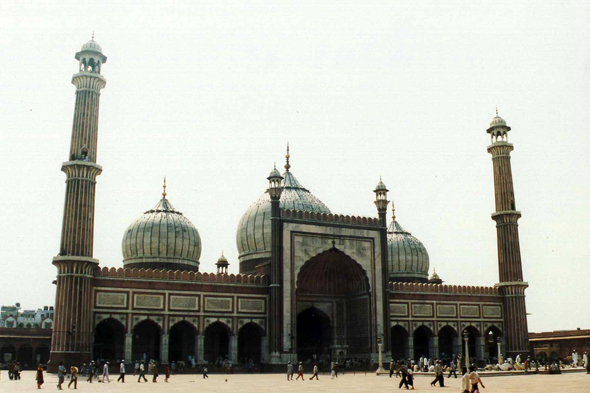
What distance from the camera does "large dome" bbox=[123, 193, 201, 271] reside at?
39.4 m

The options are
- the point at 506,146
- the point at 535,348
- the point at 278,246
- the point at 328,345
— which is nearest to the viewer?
the point at 278,246

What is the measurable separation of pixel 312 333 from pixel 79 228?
1542 cm

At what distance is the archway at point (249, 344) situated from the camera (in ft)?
123

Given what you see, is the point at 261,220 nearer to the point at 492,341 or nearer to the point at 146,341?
the point at 146,341

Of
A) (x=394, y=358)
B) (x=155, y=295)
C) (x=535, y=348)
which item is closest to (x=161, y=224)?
(x=155, y=295)

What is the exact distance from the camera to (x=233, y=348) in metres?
34.8

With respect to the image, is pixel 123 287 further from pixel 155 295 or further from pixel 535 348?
pixel 535 348

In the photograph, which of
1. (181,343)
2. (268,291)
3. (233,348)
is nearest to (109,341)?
(181,343)

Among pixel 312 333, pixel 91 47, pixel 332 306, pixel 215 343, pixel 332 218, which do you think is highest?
pixel 91 47

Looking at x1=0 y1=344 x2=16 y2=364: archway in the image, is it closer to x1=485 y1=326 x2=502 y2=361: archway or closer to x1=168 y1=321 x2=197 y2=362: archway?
x1=168 y1=321 x2=197 y2=362: archway

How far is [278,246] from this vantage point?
36.0 meters

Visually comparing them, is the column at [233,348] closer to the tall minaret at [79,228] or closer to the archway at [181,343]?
the archway at [181,343]

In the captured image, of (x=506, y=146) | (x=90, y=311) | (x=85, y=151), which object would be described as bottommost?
(x=90, y=311)

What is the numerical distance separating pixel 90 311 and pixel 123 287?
6.71ft
